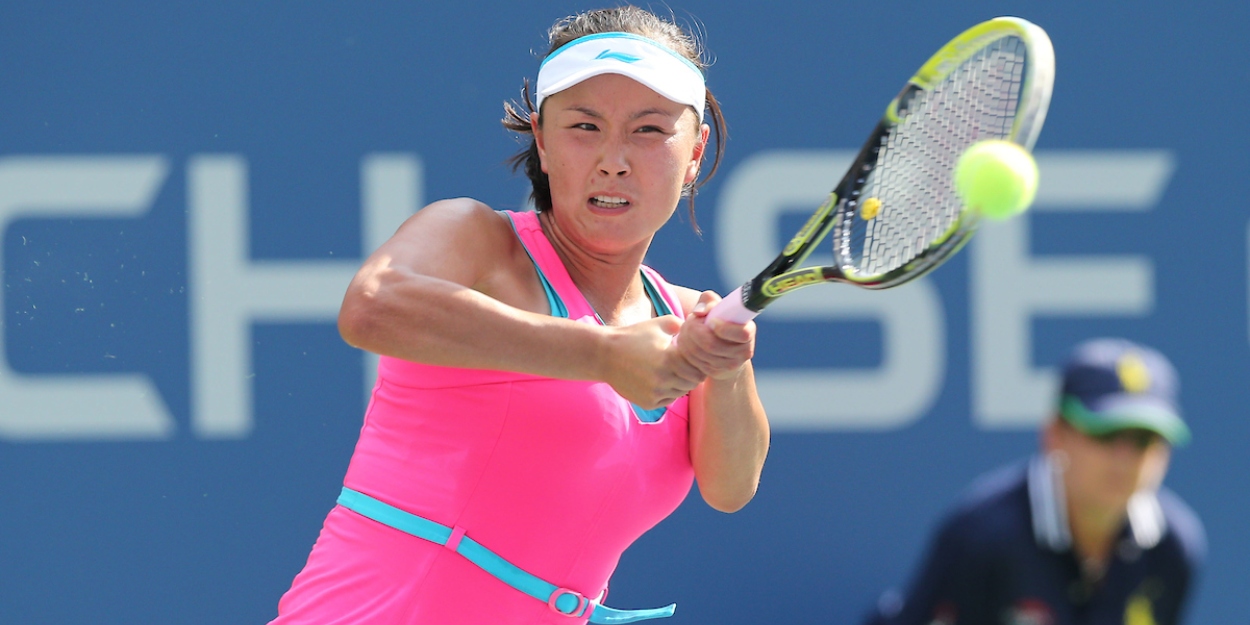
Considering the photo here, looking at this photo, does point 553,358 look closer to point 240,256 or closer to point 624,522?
point 624,522

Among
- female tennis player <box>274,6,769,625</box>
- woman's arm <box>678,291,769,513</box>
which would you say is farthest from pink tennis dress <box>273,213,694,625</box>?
woman's arm <box>678,291,769,513</box>

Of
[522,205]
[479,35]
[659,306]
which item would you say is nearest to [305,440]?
[522,205]

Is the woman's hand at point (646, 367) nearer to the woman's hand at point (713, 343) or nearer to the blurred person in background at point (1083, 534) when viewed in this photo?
the woman's hand at point (713, 343)

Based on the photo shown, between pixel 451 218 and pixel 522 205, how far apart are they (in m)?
1.23

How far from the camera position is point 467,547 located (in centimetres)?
195

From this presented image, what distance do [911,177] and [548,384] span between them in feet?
2.03

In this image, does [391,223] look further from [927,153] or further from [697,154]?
[927,153]

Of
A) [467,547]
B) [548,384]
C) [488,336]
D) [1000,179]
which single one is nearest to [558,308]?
[548,384]

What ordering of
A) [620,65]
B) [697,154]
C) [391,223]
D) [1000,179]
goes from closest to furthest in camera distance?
[1000,179]
[620,65]
[697,154]
[391,223]

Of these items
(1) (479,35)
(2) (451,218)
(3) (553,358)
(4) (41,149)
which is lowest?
(3) (553,358)

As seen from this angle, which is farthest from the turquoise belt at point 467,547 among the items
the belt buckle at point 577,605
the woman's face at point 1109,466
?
the woman's face at point 1109,466

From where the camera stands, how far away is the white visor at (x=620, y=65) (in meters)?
2.04

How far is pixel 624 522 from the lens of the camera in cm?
205

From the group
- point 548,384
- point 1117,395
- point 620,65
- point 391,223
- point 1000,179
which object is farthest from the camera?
point 391,223
